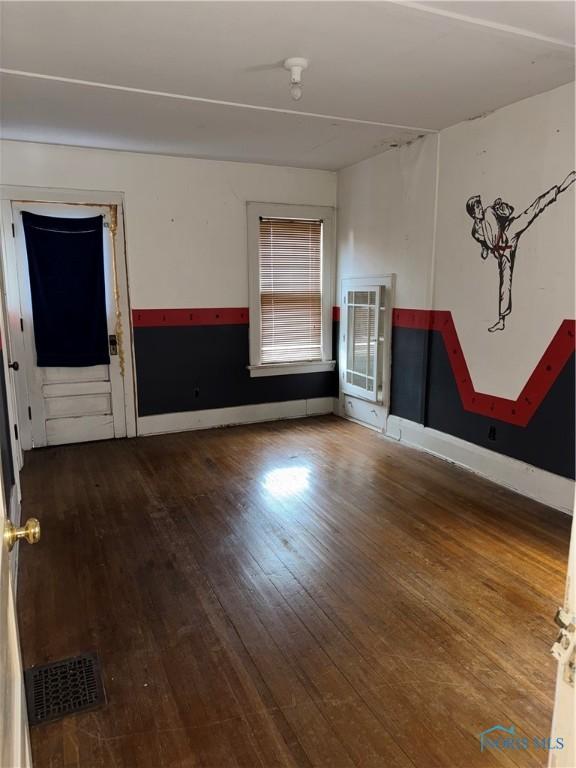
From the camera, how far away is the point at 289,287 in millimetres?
5723

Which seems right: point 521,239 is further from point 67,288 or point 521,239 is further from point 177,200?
point 67,288

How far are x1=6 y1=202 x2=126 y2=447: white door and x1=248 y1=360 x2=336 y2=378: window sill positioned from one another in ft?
4.66

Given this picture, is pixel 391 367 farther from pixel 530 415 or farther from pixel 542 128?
pixel 542 128

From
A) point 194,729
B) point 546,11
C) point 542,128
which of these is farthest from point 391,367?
point 194,729

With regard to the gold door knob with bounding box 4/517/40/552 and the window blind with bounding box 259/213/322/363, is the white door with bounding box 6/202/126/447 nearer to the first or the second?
the window blind with bounding box 259/213/322/363

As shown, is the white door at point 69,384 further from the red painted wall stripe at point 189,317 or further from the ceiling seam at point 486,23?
the ceiling seam at point 486,23

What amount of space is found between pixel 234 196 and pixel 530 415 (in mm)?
3543

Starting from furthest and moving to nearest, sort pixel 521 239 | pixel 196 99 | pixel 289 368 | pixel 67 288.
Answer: pixel 289 368, pixel 67 288, pixel 521 239, pixel 196 99

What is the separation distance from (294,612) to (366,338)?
3.34m

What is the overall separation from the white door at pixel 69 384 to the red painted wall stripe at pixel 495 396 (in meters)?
2.79

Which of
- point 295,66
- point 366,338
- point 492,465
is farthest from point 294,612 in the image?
point 366,338

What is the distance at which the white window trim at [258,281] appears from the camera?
5445 mm

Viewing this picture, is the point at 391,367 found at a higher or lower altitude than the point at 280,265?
lower

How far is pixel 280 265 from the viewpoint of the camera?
222 inches
